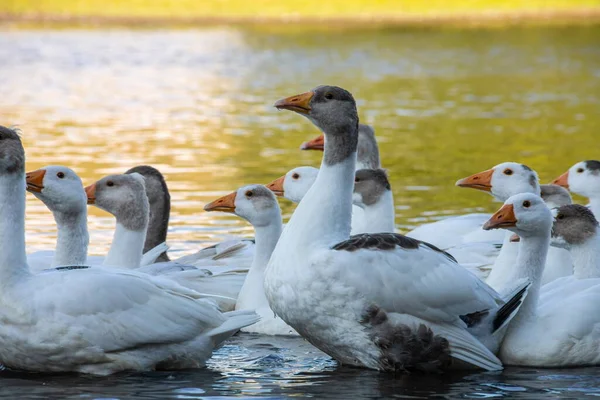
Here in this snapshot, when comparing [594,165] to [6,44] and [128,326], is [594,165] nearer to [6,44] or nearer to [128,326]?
[128,326]

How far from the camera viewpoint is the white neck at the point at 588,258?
10.3 meters

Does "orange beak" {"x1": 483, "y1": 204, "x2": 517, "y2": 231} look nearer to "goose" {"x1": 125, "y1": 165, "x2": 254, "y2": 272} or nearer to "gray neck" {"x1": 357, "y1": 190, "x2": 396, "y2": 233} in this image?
"gray neck" {"x1": 357, "y1": 190, "x2": 396, "y2": 233}

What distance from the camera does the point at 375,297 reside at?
8820mm

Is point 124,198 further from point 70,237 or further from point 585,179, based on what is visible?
point 585,179

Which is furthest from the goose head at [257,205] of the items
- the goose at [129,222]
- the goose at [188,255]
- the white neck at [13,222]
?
the white neck at [13,222]

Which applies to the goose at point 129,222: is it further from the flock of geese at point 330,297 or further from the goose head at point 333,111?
the goose head at point 333,111

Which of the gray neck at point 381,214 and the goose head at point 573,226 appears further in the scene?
the gray neck at point 381,214

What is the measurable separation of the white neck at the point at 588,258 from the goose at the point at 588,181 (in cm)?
326

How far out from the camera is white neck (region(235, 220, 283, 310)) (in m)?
11.0

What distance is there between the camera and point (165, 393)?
849 cm

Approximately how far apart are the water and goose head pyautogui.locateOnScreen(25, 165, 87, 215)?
5.44ft

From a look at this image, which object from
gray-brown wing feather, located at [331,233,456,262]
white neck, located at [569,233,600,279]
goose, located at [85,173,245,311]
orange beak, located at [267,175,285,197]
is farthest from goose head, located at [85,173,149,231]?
white neck, located at [569,233,600,279]

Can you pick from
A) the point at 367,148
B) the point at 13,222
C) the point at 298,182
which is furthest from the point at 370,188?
the point at 13,222

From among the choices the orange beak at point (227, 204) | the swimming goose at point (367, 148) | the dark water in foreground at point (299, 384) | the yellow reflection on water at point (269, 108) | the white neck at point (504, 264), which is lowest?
the dark water in foreground at point (299, 384)
